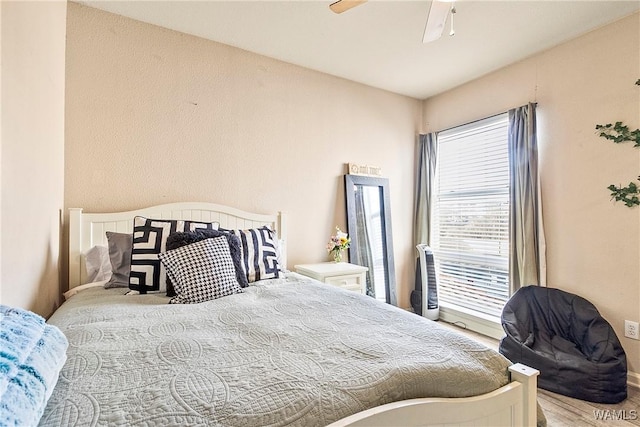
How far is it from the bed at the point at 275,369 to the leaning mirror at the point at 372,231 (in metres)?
1.68

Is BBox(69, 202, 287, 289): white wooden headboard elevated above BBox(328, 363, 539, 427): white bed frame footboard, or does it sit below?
above

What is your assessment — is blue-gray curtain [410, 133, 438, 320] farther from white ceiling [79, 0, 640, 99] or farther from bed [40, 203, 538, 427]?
bed [40, 203, 538, 427]

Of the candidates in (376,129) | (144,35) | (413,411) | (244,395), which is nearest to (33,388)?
(244,395)

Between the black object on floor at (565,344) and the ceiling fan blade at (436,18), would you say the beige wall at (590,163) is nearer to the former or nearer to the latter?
the black object on floor at (565,344)

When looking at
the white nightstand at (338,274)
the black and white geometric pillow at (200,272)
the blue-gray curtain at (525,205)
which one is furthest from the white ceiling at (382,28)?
the white nightstand at (338,274)

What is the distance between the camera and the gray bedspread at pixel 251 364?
29.2 inches

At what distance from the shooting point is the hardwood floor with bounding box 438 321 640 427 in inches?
69.9

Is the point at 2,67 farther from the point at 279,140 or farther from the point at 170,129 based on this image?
the point at 279,140

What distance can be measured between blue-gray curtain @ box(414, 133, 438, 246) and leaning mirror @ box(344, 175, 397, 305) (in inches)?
16.1

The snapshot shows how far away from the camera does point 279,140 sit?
2.91m

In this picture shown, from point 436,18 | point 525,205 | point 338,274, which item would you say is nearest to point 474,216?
point 525,205

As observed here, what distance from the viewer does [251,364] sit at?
94 cm

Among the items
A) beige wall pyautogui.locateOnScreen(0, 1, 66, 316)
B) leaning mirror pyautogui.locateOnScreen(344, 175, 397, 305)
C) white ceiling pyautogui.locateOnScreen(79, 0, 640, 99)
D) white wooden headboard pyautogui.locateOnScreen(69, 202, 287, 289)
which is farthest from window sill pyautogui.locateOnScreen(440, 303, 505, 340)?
beige wall pyautogui.locateOnScreen(0, 1, 66, 316)

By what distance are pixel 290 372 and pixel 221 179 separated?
79.1 inches
